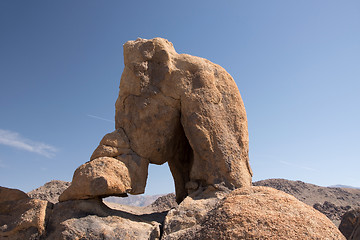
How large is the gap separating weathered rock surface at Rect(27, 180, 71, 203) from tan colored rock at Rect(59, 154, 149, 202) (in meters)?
8.52

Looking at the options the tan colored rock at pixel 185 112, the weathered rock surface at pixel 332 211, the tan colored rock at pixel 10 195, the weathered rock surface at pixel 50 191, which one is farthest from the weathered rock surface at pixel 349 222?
the weathered rock surface at pixel 332 211

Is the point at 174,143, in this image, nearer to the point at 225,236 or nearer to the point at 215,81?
the point at 215,81

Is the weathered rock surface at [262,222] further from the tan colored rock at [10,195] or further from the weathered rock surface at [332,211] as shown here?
the weathered rock surface at [332,211]

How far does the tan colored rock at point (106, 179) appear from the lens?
194 inches

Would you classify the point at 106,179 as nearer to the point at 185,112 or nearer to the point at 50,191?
the point at 185,112

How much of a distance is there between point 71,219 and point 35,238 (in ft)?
1.86

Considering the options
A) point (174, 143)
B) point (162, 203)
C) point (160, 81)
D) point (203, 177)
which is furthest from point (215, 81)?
point (162, 203)

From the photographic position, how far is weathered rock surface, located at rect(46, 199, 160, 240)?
14.8ft

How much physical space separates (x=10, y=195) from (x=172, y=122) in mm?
3162

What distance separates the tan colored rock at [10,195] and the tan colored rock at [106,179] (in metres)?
0.72

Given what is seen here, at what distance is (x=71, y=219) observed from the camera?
15.4 feet

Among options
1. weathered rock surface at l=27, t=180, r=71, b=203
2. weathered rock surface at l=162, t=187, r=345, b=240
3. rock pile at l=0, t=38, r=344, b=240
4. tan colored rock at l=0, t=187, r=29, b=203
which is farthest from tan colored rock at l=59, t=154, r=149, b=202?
weathered rock surface at l=27, t=180, r=71, b=203

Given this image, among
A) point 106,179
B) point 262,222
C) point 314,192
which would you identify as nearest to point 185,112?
point 106,179

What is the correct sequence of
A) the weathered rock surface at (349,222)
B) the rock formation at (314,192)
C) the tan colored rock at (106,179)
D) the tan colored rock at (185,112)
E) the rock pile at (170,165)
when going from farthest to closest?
the rock formation at (314,192) < the weathered rock surface at (349,222) < the tan colored rock at (185,112) < the tan colored rock at (106,179) < the rock pile at (170,165)
